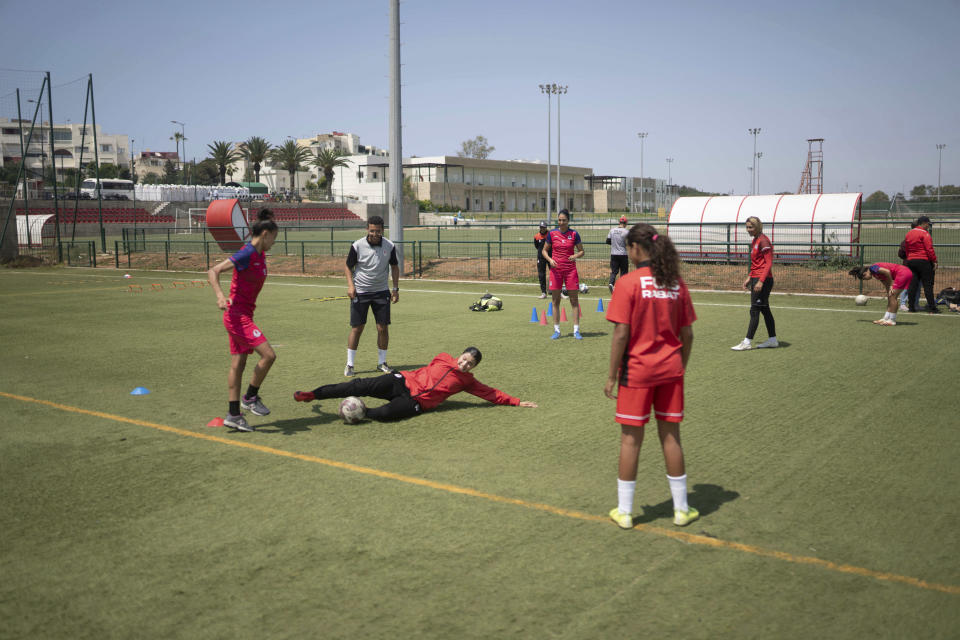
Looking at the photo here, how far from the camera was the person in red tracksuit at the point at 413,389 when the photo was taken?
7.25m

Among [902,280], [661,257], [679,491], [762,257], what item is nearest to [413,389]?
[679,491]

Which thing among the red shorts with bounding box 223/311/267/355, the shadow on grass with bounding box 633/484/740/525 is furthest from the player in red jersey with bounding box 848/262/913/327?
the red shorts with bounding box 223/311/267/355

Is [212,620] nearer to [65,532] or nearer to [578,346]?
[65,532]

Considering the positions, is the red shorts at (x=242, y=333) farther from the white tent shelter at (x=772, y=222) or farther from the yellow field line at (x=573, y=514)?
Result: the white tent shelter at (x=772, y=222)

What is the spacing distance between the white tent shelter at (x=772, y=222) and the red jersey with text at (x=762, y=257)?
40.6ft

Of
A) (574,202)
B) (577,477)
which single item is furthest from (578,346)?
(574,202)

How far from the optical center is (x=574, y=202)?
12100 centimetres

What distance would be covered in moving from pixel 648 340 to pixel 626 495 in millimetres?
1004

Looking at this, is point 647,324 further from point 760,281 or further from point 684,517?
point 760,281

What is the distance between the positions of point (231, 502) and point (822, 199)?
2535 cm

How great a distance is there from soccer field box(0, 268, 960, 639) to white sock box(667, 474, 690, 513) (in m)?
0.17

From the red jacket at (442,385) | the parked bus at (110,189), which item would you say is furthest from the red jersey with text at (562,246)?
the parked bus at (110,189)

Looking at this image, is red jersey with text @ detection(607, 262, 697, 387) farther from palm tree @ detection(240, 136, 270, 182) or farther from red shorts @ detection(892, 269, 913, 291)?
palm tree @ detection(240, 136, 270, 182)

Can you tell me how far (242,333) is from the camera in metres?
6.77
